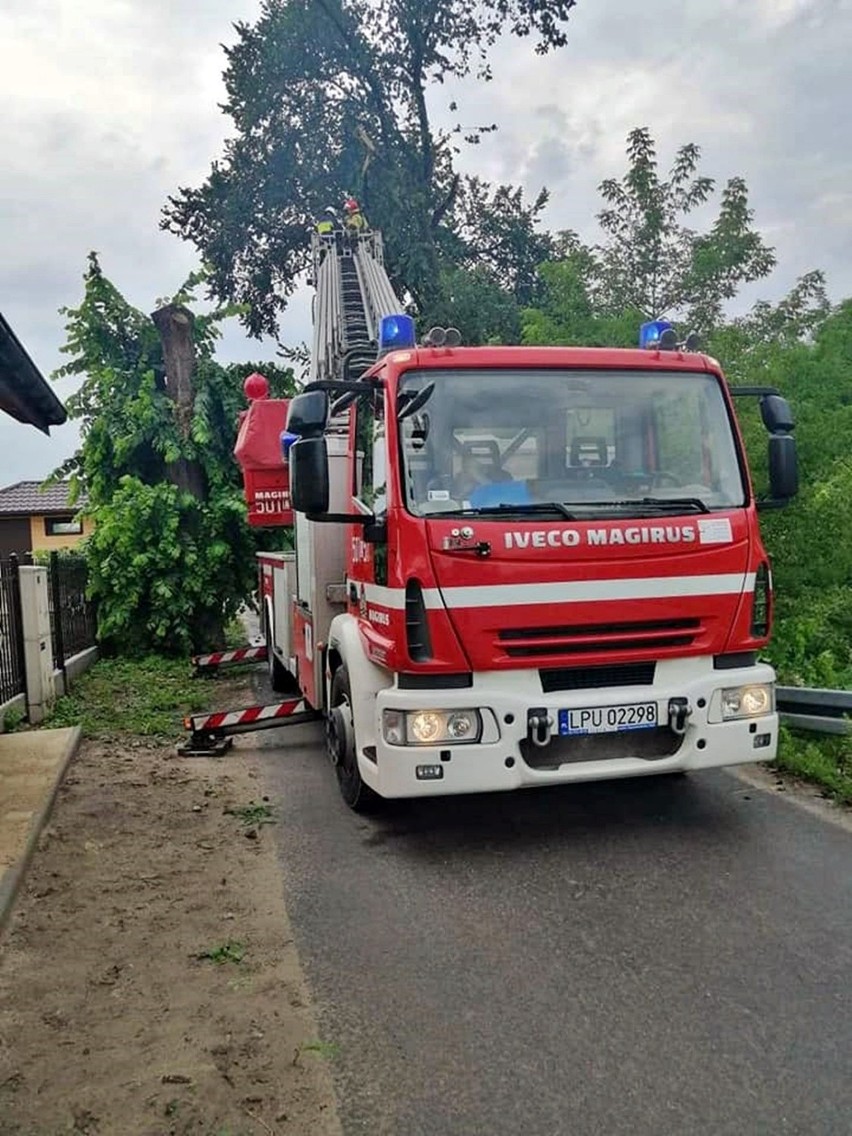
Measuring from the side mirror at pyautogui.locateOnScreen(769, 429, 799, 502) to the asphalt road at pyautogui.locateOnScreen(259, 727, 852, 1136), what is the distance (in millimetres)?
1889

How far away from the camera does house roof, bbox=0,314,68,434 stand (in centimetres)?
565

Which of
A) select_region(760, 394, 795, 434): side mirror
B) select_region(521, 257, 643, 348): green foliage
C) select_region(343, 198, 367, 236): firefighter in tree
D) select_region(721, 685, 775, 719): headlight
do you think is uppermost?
select_region(343, 198, 367, 236): firefighter in tree

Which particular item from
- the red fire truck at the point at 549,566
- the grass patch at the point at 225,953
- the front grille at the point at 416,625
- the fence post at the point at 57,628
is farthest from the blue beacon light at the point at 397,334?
the fence post at the point at 57,628

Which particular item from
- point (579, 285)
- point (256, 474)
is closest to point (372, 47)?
point (579, 285)

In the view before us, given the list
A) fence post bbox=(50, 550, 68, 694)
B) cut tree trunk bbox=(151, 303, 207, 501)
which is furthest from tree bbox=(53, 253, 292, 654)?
fence post bbox=(50, 550, 68, 694)

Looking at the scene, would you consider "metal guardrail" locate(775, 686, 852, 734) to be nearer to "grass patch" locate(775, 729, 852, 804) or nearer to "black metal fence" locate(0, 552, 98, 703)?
"grass patch" locate(775, 729, 852, 804)

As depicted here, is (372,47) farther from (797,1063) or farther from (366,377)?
(797,1063)

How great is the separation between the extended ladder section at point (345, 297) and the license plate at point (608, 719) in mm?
4379

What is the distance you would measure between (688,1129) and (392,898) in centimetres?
196

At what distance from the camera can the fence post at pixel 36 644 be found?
888cm

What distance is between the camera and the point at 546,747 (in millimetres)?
4758

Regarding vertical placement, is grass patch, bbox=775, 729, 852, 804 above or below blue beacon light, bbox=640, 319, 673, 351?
below

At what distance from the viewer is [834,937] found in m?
3.75

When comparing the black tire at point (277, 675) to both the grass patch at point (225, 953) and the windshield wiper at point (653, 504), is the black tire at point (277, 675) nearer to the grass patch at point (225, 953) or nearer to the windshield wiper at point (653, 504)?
the windshield wiper at point (653, 504)
